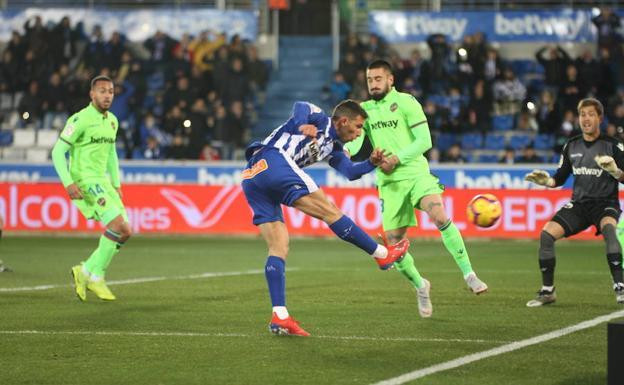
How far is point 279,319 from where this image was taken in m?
10.3

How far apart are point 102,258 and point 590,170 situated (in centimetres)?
531

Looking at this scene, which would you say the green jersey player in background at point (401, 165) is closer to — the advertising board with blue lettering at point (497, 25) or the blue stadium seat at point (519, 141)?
the blue stadium seat at point (519, 141)

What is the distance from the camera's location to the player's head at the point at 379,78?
40.4 ft

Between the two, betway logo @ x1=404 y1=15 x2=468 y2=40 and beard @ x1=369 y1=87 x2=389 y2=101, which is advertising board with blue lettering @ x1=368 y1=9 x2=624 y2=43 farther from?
beard @ x1=369 y1=87 x2=389 y2=101

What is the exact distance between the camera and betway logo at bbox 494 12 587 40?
3033 centimetres

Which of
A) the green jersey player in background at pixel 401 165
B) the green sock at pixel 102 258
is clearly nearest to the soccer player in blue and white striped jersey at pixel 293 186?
the green jersey player in background at pixel 401 165

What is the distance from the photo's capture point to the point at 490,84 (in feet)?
94.2

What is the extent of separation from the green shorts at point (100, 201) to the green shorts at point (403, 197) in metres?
3.12

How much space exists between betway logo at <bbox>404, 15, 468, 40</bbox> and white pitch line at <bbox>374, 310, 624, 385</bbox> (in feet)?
A: 64.1

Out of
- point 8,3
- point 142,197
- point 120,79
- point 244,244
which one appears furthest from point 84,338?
point 8,3

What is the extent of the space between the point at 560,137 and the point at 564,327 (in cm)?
1708

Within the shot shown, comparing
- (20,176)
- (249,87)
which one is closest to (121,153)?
(20,176)

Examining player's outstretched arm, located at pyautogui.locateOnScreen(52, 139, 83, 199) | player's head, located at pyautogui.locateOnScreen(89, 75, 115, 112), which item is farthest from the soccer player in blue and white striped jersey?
player's head, located at pyautogui.locateOnScreen(89, 75, 115, 112)

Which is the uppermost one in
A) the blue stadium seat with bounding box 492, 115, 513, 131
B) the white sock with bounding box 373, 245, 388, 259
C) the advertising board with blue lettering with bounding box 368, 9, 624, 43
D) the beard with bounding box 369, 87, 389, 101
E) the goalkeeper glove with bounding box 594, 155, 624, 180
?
the advertising board with blue lettering with bounding box 368, 9, 624, 43
